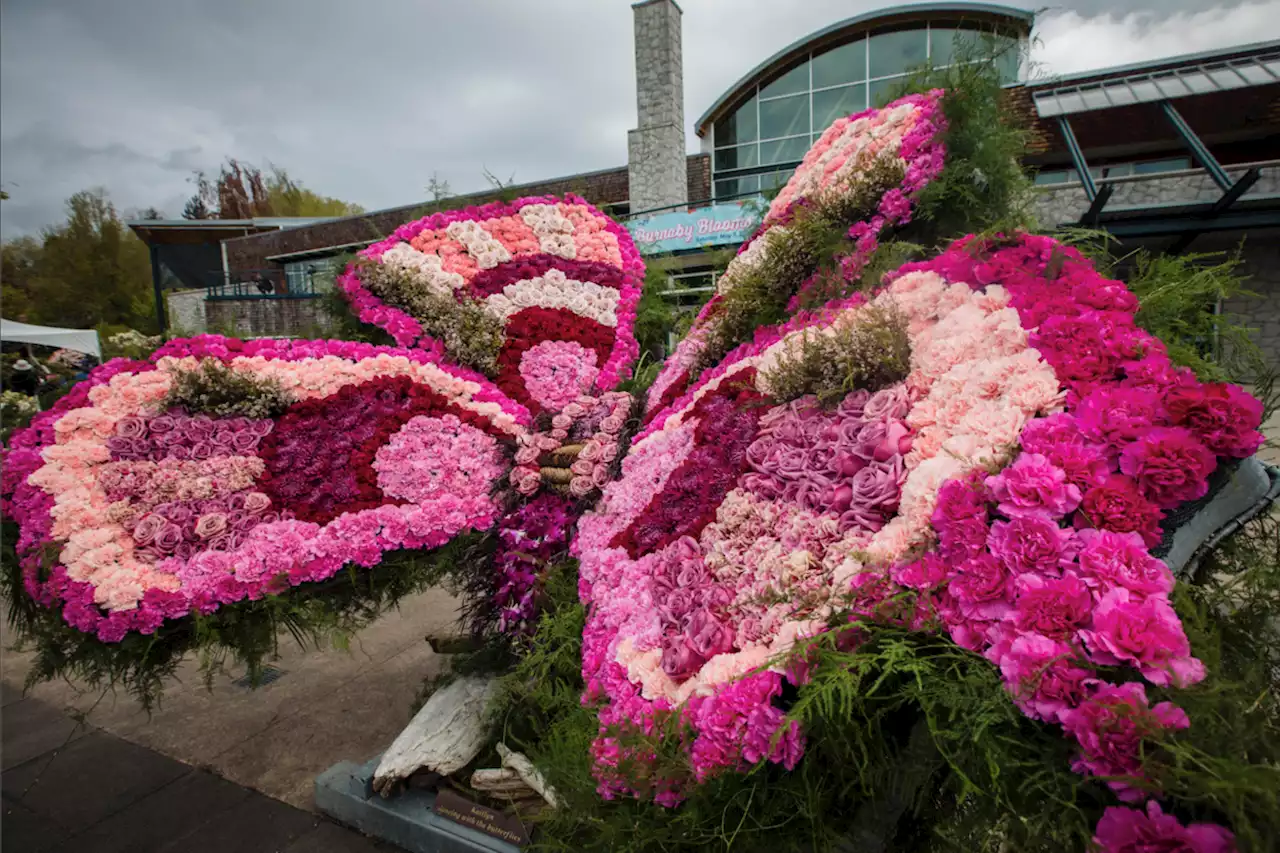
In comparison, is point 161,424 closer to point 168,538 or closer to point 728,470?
point 168,538

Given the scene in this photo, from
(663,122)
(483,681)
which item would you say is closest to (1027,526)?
(483,681)

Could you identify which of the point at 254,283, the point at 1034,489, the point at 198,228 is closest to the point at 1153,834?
the point at 1034,489

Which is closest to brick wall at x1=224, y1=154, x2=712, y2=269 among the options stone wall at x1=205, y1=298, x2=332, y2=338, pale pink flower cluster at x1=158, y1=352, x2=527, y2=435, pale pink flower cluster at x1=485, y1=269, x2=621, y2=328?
stone wall at x1=205, y1=298, x2=332, y2=338

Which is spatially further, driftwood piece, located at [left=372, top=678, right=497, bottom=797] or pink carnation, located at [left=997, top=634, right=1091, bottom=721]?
driftwood piece, located at [left=372, top=678, right=497, bottom=797]

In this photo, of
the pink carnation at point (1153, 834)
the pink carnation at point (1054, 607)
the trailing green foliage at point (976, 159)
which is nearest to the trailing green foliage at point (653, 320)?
the trailing green foliage at point (976, 159)

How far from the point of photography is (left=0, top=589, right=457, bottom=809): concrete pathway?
4031mm

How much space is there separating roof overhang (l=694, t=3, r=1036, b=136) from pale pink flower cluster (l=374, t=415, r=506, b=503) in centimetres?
1504

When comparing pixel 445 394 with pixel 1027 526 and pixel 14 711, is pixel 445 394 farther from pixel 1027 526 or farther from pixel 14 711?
pixel 14 711

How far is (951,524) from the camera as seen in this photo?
1394 millimetres

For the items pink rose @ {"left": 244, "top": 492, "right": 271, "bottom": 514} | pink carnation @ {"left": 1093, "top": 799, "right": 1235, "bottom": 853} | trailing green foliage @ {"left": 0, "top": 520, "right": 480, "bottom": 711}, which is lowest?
trailing green foliage @ {"left": 0, "top": 520, "right": 480, "bottom": 711}

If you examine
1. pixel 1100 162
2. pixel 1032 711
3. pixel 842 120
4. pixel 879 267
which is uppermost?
pixel 1100 162

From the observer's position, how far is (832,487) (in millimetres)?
1739

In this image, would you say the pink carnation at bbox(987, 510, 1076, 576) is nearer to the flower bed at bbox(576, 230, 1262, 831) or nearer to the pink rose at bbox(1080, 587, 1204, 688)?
the flower bed at bbox(576, 230, 1262, 831)

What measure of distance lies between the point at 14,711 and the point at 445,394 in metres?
4.13
